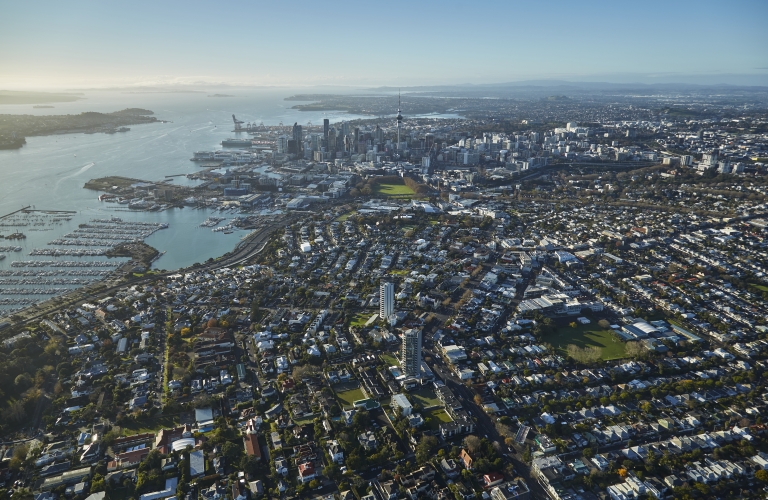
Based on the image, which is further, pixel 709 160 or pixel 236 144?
pixel 236 144

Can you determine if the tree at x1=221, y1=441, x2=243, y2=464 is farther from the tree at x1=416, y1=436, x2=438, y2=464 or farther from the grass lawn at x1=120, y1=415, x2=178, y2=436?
the tree at x1=416, y1=436, x2=438, y2=464

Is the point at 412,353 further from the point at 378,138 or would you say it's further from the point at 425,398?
the point at 378,138

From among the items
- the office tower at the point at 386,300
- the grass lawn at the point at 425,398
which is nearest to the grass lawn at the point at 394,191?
the office tower at the point at 386,300

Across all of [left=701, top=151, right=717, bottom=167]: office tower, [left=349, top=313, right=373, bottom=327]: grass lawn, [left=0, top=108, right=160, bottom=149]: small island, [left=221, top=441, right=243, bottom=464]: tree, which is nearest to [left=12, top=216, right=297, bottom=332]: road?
[left=349, top=313, right=373, bottom=327]: grass lawn

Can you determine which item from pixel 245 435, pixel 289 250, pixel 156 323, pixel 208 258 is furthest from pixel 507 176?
pixel 245 435

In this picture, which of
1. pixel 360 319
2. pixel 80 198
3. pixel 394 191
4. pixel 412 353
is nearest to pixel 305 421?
pixel 412 353

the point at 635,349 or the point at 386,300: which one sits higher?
the point at 386,300
